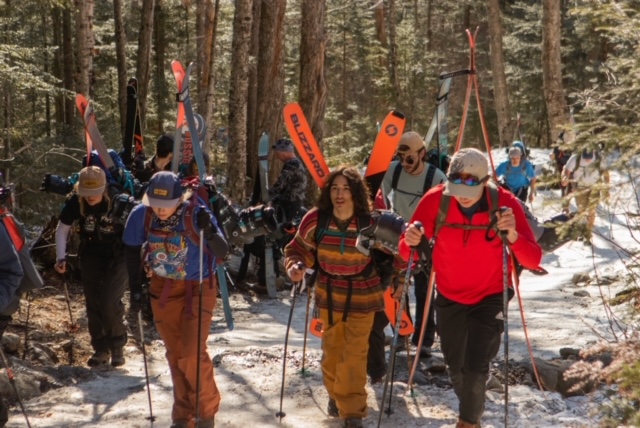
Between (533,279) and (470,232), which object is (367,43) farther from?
(470,232)

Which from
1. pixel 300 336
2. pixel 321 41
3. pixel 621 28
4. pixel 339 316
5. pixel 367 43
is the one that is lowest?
pixel 300 336

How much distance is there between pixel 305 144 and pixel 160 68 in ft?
60.9

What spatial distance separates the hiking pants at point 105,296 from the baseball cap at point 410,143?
295cm

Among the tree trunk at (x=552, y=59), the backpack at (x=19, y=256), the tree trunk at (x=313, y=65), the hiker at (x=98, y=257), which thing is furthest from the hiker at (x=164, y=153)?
the tree trunk at (x=552, y=59)

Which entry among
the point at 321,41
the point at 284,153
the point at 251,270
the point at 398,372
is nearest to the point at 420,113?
the point at 321,41

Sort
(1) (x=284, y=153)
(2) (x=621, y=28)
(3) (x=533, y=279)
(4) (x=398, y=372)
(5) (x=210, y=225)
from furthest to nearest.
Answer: (3) (x=533, y=279)
(1) (x=284, y=153)
(4) (x=398, y=372)
(5) (x=210, y=225)
(2) (x=621, y=28)

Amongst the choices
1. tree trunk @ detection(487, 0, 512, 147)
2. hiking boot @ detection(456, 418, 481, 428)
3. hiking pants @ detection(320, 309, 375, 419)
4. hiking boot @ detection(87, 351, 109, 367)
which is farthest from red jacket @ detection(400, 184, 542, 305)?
tree trunk @ detection(487, 0, 512, 147)

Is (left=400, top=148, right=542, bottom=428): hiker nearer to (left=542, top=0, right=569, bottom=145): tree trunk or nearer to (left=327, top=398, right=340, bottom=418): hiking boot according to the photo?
(left=327, top=398, right=340, bottom=418): hiking boot

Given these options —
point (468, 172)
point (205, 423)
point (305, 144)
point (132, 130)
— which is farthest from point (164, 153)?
point (468, 172)

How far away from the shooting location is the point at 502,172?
14.1 meters

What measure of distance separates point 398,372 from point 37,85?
18.8 feet

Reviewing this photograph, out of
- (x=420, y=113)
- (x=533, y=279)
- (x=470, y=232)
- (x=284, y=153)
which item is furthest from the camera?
(x=420, y=113)

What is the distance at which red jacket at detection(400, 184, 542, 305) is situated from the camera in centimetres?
516

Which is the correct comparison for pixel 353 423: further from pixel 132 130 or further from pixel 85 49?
pixel 85 49
